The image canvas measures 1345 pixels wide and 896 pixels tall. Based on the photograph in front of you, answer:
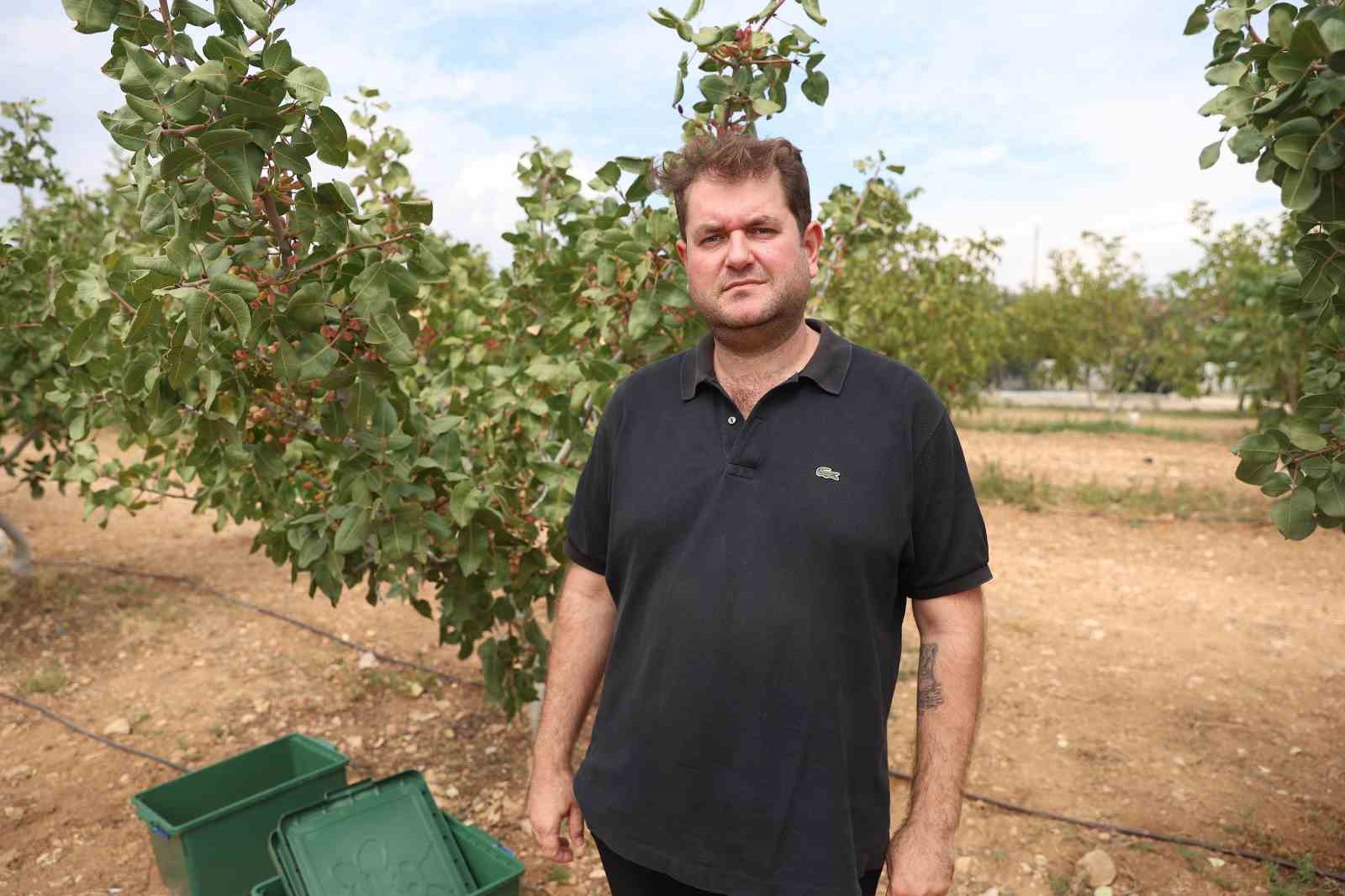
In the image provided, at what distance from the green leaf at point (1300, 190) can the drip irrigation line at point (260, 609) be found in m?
4.11

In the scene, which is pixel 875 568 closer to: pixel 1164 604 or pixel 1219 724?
pixel 1219 724

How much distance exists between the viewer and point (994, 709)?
15.3 feet

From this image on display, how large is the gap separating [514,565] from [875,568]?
1.79 m

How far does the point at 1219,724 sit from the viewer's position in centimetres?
445

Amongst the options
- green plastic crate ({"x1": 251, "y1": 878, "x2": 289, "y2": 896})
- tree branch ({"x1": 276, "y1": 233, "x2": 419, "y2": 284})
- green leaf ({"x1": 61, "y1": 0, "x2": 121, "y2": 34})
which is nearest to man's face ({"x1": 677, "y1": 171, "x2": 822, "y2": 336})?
tree branch ({"x1": 276, "y1": 233, "x2": 419, "y2": 284})

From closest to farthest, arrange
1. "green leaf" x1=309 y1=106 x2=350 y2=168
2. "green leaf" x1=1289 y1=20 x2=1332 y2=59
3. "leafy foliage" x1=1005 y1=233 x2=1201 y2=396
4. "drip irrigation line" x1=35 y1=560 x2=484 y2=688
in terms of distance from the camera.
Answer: "green leaf" x1=1289 y1=20 x2=1332 y2=59 < "green leaf" x1=309 y1=106 x2=350 y2=168 < "drip irrigation line" x1=35 y1=560 x2=484 y2=688 < "leafy foliage" x1=1005 y1=233 x2=1201 y2=396

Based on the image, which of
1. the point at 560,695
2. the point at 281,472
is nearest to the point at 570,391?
the point at 281,472

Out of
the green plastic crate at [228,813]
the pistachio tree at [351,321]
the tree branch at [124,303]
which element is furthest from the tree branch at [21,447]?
the tree branch at [124,303]

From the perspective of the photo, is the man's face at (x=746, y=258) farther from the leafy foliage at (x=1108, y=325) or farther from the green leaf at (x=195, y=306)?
the leafy foliage at (x=1108, y=325)

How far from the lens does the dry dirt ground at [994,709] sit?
3455mm

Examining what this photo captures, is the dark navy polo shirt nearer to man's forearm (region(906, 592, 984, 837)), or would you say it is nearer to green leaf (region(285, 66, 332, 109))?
man's forearm (region(906, 592, 984, 837))

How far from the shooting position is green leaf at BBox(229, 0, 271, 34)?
1956 mm

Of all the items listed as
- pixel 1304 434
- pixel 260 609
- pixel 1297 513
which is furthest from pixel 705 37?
pixel 260 609

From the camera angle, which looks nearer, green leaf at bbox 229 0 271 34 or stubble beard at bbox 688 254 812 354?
stubble beard at bbox 688 254 812 354
